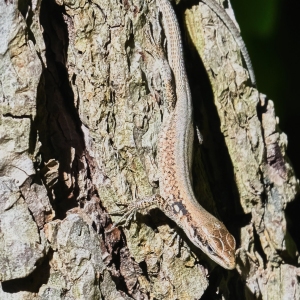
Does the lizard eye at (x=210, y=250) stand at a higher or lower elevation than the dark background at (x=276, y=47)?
lower

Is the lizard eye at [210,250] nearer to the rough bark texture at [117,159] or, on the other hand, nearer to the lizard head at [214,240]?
the lizard head at [214,240]

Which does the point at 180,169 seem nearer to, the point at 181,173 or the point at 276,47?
the point at 181,173

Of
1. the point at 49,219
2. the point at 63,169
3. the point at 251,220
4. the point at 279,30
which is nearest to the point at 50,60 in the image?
the point at 63,169

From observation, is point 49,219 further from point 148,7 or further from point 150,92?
point 148,7

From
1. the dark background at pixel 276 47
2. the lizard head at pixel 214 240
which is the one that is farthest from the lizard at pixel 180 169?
the dark background at pixel 276 47

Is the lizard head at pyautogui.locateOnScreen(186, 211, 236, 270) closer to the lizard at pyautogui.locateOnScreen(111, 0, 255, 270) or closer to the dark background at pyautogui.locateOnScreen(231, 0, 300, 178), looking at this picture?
the lizard at pyautogui.locateOnScreen(111, 0, 255, 270)

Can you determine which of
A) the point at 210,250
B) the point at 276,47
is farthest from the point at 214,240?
the point at 276,47
